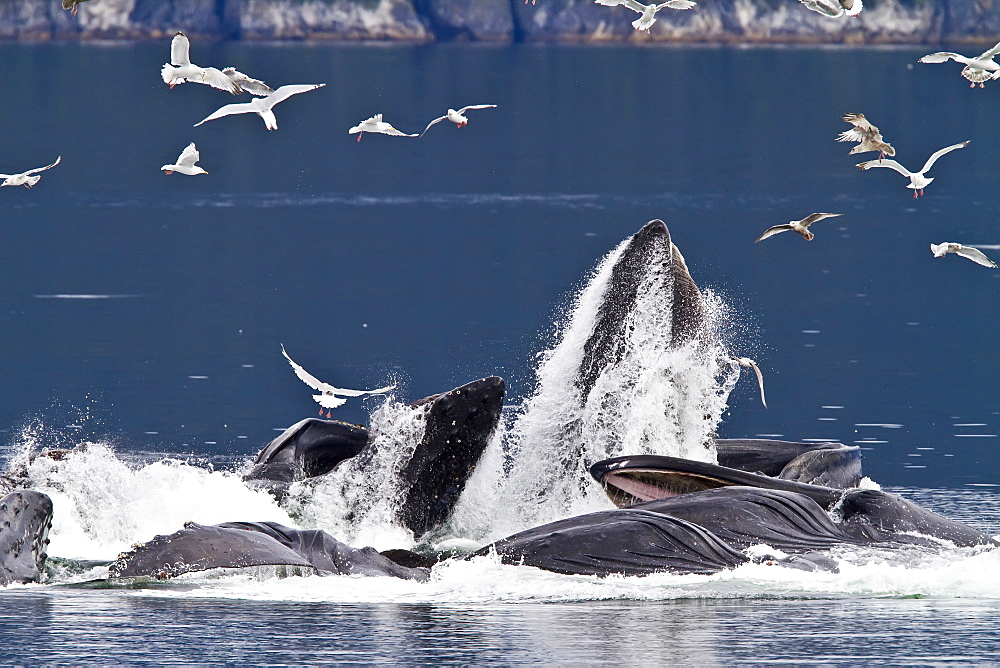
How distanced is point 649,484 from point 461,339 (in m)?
14.4

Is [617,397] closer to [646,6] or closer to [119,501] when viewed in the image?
[119,501]

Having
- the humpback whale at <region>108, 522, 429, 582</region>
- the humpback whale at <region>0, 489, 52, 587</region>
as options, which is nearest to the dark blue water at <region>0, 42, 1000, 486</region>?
the humpback whale at <region>0, 489, 52, 587</region>

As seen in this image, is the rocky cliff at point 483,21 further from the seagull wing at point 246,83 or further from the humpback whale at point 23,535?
the humpback whale at point 23,535

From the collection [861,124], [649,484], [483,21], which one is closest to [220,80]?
→ [861,124]

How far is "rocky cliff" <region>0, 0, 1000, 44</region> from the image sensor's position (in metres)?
154

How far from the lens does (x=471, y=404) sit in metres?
18.2

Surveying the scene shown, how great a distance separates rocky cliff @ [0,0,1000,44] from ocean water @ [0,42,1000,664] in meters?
55.1

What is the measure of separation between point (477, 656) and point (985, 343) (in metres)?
21.6

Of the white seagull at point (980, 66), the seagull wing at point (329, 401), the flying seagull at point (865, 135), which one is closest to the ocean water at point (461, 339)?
the seagull wing at point (329, 401)

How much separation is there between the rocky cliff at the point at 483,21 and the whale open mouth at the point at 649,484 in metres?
136

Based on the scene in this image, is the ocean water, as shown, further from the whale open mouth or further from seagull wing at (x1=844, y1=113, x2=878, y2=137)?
seagull wing at (x1=844, y1=113, x2=878, y2=137)

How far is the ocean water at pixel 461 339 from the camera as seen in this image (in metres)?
13.8

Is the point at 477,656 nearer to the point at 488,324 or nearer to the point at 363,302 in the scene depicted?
the point at 488,324

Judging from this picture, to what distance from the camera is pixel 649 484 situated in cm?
1772
